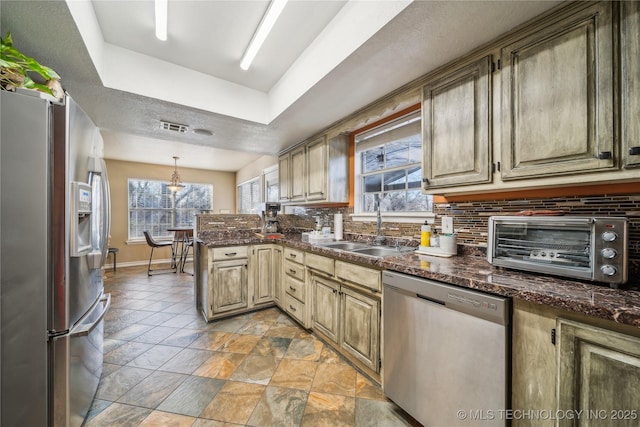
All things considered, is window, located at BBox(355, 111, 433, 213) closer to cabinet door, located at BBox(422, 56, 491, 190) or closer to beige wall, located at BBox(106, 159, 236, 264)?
cabinet door, located at BBox(422, 56, 491, 190)

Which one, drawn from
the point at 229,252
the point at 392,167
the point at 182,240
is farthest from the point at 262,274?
the point at 182,240

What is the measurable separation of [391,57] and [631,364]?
5.84ft

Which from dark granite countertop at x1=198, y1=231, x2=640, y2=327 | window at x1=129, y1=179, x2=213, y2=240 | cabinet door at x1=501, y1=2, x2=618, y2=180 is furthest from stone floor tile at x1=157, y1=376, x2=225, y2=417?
window at x1=129, y1=179, x2=213, y2=240

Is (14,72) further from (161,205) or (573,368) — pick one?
(161,205)

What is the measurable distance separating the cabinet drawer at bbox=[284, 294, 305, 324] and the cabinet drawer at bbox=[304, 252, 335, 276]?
18.9 inches

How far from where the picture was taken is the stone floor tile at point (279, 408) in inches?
55.1

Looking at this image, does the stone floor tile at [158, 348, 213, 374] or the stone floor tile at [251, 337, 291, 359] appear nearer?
the stone floor tile at [158, 348, 213, 374]

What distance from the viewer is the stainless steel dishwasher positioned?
103 cm

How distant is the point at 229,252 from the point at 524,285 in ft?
8.41

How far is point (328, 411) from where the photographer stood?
1477 millimetres

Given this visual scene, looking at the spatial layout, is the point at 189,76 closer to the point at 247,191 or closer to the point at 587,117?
the point at 587,117

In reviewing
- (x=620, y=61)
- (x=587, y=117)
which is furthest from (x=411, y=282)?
(x=620, y=61)

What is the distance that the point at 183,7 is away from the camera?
5.24 feet

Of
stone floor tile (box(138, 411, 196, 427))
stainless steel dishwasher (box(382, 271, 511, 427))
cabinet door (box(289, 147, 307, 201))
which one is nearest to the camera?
stainless steel dishwasher (box(382, 271, 511, 427))
